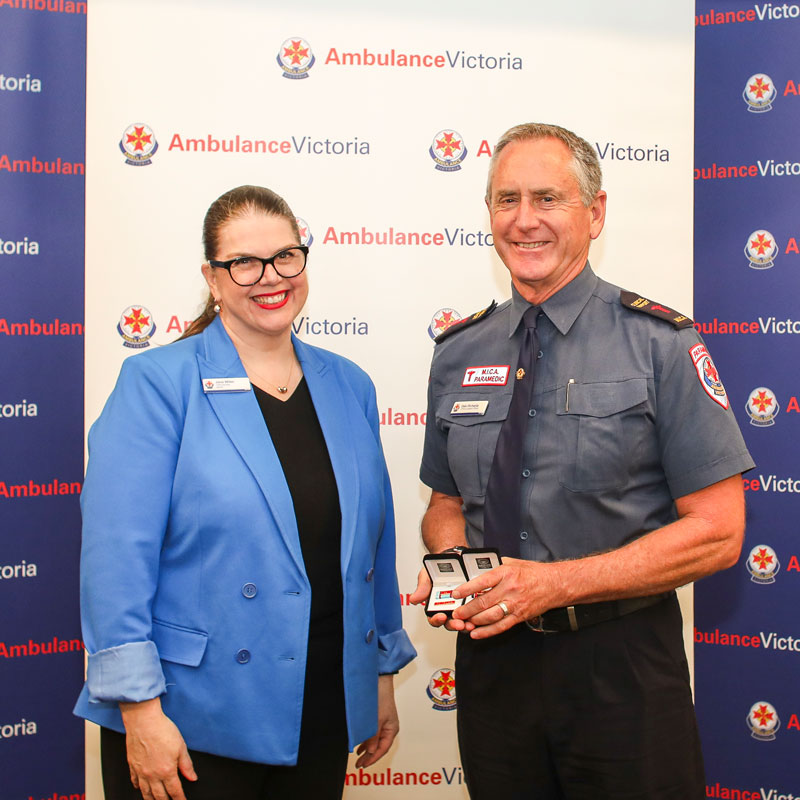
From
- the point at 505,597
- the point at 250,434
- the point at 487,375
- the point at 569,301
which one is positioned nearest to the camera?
the point at 505,597

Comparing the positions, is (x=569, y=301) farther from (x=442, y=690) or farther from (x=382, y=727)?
(x=442, y=690)

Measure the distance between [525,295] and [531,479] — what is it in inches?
18.8

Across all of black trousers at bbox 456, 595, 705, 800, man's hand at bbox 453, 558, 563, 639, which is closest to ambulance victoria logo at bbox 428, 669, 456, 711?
black trousers at bbox 456, 595, 705, 800

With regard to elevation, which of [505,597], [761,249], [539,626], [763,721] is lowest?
[763,721]

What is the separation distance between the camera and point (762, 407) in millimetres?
2805

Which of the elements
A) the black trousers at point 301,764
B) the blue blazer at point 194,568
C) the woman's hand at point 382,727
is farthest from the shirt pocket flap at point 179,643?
the woman's hand at point 382,727

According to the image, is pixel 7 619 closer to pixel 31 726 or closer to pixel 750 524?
pixel 31 726

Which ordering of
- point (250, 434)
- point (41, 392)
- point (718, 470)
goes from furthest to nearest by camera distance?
point (41, 392) < point (250, 434) < point (718, 470)

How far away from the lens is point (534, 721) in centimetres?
168

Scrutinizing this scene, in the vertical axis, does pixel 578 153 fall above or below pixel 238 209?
above

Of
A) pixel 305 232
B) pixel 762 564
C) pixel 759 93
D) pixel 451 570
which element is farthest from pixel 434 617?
pixel 759 93

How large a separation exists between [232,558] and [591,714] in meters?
0.88

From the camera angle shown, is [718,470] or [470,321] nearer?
[718,470]

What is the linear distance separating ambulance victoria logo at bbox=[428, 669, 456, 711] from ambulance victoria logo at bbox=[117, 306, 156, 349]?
1700 millimetres
